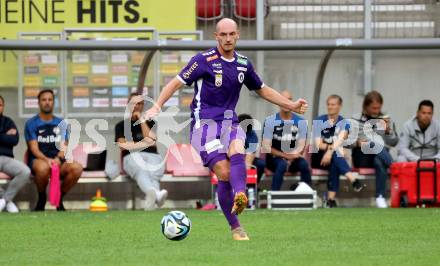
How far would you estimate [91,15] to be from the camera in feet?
59.5

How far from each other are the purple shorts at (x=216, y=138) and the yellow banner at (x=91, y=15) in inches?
297

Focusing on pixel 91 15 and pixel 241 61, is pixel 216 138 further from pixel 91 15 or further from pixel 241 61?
pixel 91 15

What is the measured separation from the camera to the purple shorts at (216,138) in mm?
10727

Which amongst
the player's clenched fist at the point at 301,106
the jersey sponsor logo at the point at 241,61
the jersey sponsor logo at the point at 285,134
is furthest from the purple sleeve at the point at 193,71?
the jersey sponsor logo at the point at 285,134

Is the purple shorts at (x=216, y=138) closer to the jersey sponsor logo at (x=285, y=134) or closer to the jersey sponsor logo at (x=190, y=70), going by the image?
the jersey sponsor logo at (x=190, y=70)

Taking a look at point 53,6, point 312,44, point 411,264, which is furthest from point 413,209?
point 411,264

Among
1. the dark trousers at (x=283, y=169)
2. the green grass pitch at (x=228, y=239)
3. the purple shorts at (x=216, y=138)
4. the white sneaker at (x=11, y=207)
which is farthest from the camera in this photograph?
the dark trousers at (x=283, y=169)

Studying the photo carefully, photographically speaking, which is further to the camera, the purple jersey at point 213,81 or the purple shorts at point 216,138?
the purple jersey at point 213,81

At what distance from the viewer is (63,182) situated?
55.8 ft

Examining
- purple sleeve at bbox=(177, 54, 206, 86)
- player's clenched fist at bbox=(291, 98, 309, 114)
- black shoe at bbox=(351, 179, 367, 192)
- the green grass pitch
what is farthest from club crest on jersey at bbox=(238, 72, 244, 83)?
black shoe at bbox=(351, 179, 367, 192)

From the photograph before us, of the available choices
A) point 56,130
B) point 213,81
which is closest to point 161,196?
point 56,130

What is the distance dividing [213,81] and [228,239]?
4.67 ft

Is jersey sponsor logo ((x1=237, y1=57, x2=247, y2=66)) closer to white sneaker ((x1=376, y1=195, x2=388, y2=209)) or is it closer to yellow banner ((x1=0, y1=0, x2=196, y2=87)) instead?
white sneaker ((x1=376, y1=195, x2=388, y2=209))

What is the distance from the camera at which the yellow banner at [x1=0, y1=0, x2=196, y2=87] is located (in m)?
18.0
